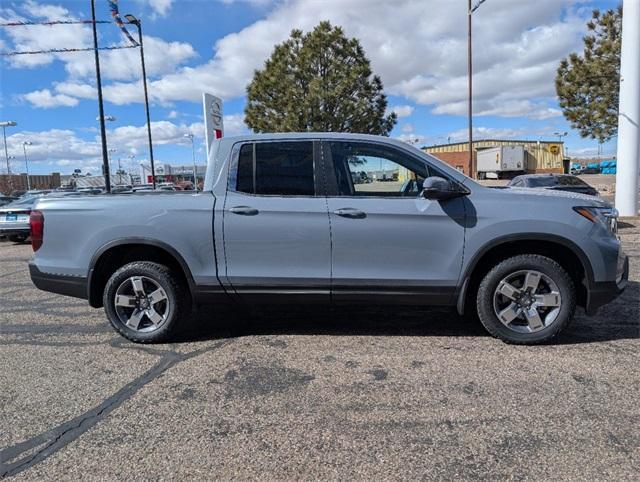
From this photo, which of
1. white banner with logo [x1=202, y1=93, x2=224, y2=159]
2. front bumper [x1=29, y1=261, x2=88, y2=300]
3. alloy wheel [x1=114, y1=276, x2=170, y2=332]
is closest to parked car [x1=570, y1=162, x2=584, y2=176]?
white banner with logo [x1=202, y1=93, x2=224, y2=159]

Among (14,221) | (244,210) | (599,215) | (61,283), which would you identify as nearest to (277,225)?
(244,210)

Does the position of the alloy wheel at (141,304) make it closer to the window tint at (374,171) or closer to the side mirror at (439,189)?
the window tint at (374,171)

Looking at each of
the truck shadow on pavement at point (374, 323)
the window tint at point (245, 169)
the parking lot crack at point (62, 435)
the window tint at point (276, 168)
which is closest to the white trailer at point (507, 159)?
the truck shadow on pavement at point (374, 323)

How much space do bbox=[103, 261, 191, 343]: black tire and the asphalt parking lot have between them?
0.16 metres

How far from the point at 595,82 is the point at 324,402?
1935cm

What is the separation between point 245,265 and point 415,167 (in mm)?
1759

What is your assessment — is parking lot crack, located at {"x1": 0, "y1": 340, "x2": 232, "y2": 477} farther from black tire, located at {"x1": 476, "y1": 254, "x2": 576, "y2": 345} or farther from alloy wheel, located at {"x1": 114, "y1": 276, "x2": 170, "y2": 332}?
black tire, located at {"x1": 476, "y1": 254, "x2": 576, "y2": 345}

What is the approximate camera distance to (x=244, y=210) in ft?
13.7

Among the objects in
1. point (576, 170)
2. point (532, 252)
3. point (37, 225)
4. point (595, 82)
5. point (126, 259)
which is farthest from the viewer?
point (576, 170)

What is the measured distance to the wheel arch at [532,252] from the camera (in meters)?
4.00

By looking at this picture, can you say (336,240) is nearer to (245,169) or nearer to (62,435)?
(245,169)

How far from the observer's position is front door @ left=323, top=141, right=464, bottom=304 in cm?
407

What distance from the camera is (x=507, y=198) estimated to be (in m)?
4.08

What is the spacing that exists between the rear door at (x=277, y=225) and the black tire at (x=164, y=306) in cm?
54
